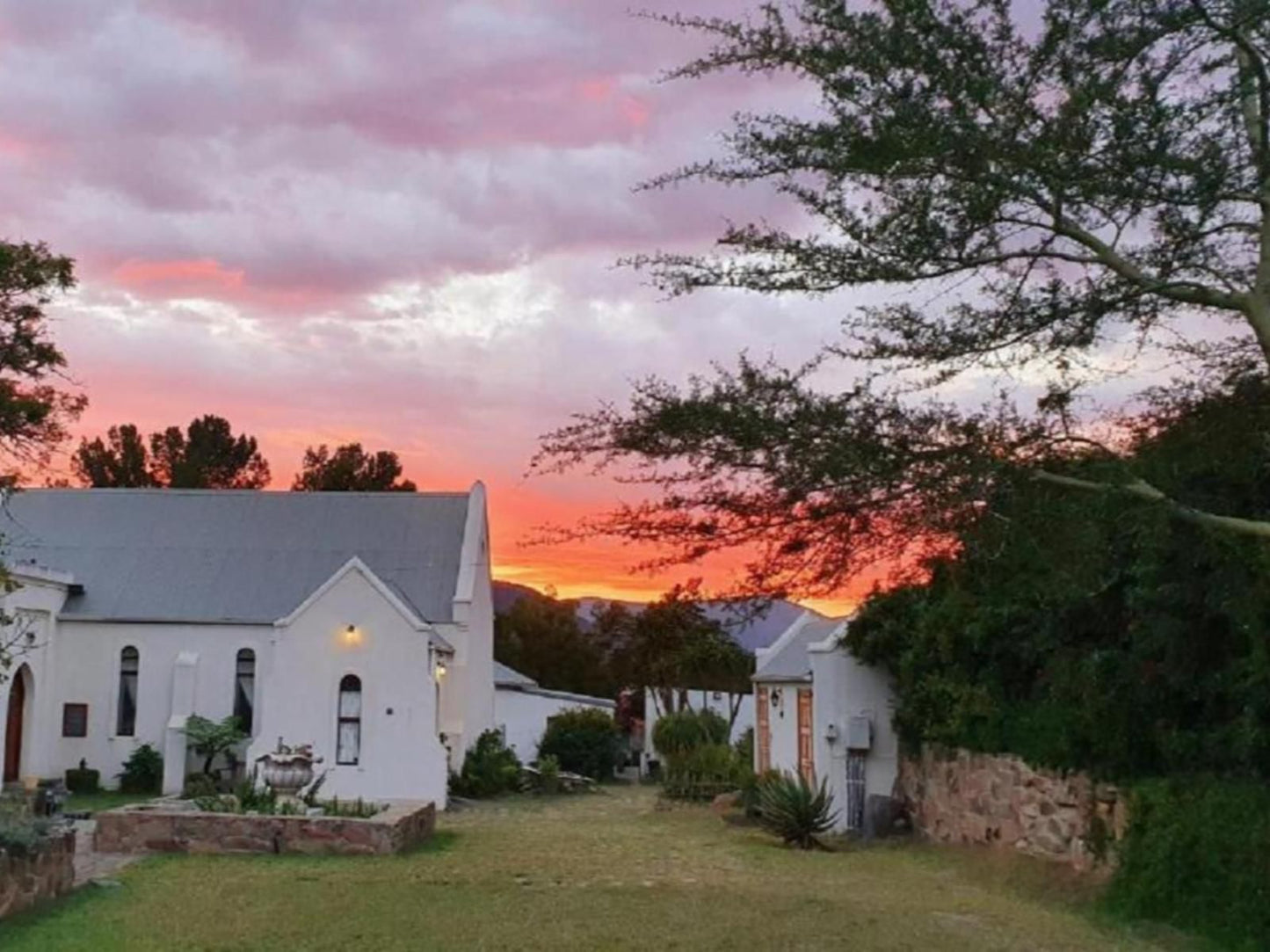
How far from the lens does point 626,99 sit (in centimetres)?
966

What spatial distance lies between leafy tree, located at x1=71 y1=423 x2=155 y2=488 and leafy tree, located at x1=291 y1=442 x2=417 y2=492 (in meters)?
6.70

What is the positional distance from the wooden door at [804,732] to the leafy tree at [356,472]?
30.0 m

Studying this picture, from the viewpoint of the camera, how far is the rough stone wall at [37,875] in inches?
451

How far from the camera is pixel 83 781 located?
27766 millimetres

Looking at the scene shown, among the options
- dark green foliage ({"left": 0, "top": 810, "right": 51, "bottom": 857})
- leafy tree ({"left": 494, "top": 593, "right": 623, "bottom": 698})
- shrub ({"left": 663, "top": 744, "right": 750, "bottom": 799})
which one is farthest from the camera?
leafy tree ({"left": 494, "top": 593, "right": 623, "bottom": 698})

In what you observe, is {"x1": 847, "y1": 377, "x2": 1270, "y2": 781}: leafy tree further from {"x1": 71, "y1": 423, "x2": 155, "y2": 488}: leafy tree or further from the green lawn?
{"x1": 71, "y1": 423, "x2": 155, "y2": 488}: leafy tree

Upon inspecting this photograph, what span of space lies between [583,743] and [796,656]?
12.5m

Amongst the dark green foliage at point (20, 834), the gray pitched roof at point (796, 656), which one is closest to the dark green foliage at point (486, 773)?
the gray pitched roof at point (796, 656)

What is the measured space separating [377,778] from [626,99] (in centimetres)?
1840

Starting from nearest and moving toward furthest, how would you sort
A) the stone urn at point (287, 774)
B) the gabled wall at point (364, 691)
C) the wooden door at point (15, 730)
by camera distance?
the stone urn at point (287, 774), the gabled wall at point (364, 691), the wooden door at point (15, 730)

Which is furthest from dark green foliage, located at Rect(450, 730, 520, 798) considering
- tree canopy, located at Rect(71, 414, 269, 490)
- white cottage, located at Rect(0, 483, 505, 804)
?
tree canopy, located at Rect(71, 414, 269, 490)

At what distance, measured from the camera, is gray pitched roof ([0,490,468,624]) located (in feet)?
96.6

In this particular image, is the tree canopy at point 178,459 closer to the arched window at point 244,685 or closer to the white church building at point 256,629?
the white church building at point 256,629

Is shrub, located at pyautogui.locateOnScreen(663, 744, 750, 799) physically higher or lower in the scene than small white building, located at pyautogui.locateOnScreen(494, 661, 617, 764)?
lower
